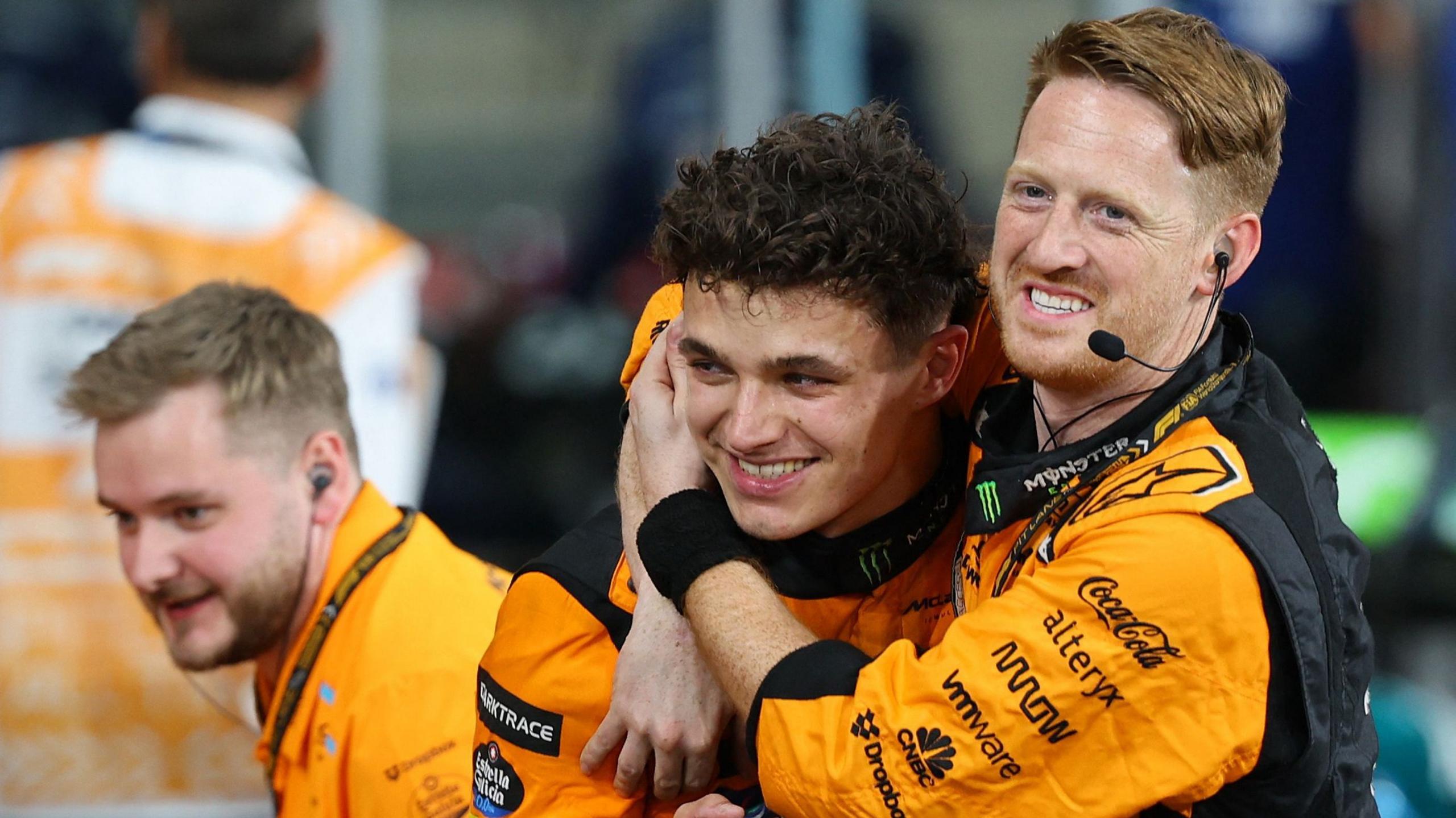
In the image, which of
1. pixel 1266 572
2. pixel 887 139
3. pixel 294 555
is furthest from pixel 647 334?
pixel 1266 572

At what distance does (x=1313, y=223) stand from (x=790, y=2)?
2.47 metres

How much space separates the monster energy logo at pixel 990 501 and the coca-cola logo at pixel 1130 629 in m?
0.37

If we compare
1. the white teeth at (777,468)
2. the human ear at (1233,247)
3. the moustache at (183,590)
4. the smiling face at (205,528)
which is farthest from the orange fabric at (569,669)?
the moustache at (183,590)

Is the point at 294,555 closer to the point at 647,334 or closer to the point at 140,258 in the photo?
the point at 647,334

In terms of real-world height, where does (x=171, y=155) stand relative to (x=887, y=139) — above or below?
below

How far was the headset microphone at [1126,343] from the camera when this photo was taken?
266cm

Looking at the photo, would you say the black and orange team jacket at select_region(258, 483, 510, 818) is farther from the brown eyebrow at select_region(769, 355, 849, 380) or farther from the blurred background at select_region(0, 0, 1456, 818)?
the blurred background at select_region(0, 0, 1456, 818)

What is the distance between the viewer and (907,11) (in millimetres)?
6707

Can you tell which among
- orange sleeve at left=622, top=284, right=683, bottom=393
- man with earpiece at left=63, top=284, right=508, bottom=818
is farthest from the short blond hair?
orange sleeve at left=622, top=284, right=683, bottom=393

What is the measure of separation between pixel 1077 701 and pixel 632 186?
430cm

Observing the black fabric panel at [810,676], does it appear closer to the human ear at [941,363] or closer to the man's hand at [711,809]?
the man's hand at [711,809]

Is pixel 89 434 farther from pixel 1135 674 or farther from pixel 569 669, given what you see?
pixel 1135 674

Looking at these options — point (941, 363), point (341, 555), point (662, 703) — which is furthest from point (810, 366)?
point (341, 555)

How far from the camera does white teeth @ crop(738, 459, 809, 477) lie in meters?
2.96
